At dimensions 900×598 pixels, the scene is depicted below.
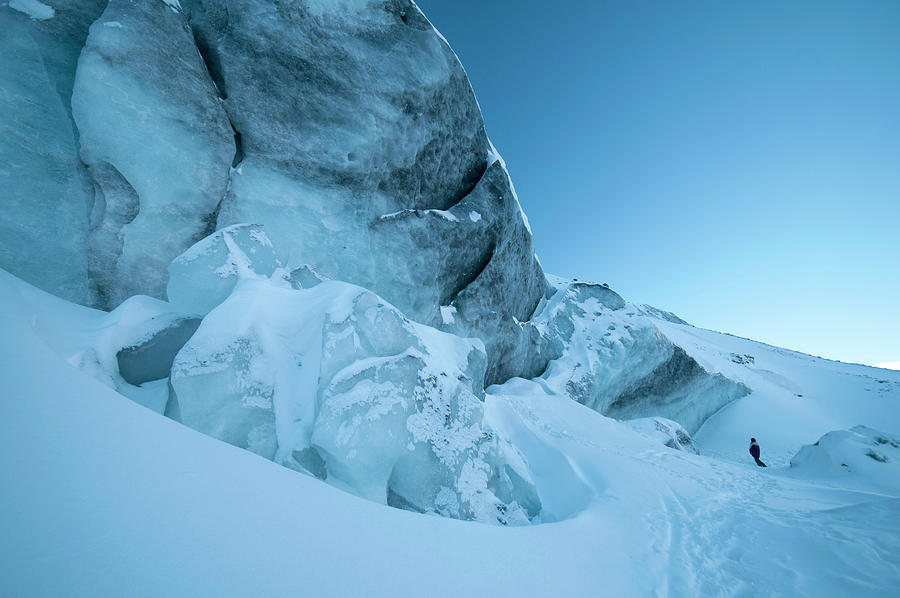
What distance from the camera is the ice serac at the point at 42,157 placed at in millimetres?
5266

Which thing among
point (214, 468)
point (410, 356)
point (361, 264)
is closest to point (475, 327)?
point (361, 264)

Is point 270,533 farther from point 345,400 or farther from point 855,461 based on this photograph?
point 855,461

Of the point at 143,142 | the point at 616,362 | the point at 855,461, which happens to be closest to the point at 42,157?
the point at 143,142

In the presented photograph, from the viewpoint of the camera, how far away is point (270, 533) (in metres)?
1.74

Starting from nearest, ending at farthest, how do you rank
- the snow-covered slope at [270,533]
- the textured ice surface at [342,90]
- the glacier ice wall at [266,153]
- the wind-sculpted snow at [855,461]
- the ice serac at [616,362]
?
the snow-covered slope at [270,533], the glacier ice wall at [266,153], the textured ice surface at [342,90], the wind-sculpted snow at [855,461], the ice serac at [616,362]

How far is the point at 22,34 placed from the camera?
553cm

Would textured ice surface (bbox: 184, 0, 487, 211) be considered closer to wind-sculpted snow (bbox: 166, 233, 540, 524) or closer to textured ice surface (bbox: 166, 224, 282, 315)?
textured ice surface (bbox: 166, 224, 282, 315)

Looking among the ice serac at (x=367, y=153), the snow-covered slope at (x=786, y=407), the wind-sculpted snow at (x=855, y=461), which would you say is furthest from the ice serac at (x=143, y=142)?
the snow-covered slope at (x=786, y=407)

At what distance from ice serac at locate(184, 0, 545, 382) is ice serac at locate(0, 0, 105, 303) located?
208cm

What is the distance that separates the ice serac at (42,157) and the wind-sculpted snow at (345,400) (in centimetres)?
235

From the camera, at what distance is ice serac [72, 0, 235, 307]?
18.5 ft

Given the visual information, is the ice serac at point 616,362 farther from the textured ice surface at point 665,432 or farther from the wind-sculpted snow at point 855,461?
the wind-sculpted snow at point 855,461

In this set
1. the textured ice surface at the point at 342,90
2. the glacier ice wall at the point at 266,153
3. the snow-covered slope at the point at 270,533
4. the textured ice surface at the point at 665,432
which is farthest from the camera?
the textured ice surface at the point at 665,432

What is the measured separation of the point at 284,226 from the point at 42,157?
363 cm
